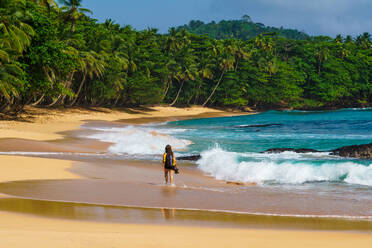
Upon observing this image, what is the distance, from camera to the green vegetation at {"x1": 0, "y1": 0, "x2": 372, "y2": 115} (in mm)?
33562

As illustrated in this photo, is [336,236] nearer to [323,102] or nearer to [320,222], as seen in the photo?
[320,222]

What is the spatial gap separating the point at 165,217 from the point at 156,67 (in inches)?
2642

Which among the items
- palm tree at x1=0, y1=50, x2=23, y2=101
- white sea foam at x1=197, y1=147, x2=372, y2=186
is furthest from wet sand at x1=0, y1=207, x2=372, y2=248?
palm tree at x1=0, y1=50, x2=23, y2=101

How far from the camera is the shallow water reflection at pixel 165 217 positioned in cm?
774

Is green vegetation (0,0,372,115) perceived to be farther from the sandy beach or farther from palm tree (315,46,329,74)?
the sandy beach

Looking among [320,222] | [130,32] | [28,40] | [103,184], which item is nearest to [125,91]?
[130,32]

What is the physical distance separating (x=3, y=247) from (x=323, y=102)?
339 ft

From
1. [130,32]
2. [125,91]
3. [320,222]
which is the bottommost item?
[320,222]

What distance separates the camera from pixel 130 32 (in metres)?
75.0

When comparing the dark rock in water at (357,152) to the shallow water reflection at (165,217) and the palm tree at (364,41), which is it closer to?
the shallow water reflection at (165,217)

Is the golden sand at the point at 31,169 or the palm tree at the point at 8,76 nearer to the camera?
the golden sand at the point at 31,169

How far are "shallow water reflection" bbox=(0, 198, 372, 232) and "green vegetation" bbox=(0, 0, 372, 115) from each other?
72.4 feet

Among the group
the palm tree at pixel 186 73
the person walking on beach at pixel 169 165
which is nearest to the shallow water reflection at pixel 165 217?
the person walking on beach at pixel 169 165

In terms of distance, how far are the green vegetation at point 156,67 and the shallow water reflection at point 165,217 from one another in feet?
72.4
